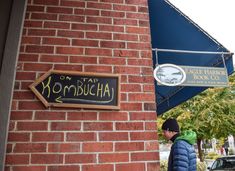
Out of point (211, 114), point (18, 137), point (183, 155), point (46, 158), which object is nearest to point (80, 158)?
point (46, 158)

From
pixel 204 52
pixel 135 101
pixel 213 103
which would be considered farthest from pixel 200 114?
pixel 135 101

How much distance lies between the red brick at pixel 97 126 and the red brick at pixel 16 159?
1.39 ft

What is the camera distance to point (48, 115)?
1.80 meters

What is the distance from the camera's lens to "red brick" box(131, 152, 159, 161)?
71.3 inches

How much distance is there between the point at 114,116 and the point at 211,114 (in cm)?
1027

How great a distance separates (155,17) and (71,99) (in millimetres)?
1732

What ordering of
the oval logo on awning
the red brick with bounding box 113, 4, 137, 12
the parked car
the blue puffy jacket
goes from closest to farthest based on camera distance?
the red brick with bounding box 113, 4, 137, 12 < the oval logo on awning < the blue puffy jacket < the parked car

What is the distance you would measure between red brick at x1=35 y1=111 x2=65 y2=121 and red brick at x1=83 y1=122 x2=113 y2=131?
170 mm

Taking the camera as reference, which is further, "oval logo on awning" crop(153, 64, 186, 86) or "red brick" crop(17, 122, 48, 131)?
"oval logo on awning" crop(153, 64, 186, 86)

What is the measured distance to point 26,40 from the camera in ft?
6.48

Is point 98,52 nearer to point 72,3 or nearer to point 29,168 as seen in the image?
point 72,3

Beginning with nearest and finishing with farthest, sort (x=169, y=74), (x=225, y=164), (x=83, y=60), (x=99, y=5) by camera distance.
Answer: (x=83, y=60) → (x=99, y=5) → (x=169, y=74) → (x=225, y=164)

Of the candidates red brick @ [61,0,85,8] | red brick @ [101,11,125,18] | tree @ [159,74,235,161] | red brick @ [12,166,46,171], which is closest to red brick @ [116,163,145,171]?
red brick @ [12,166,46,171]

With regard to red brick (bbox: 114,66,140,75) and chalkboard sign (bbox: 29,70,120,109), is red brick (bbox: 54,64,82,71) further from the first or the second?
red brick (bbox: 114,66,140,75)
